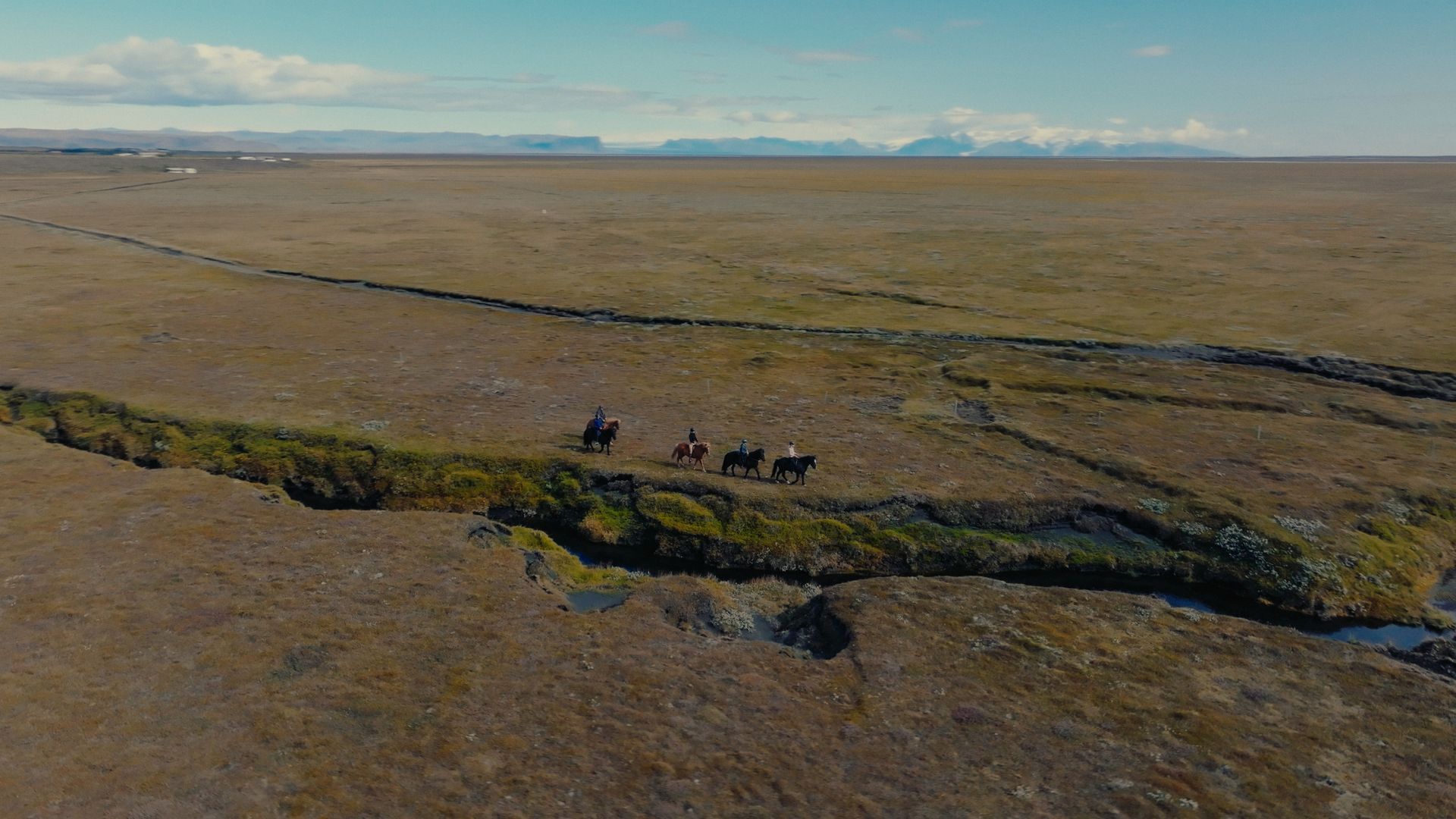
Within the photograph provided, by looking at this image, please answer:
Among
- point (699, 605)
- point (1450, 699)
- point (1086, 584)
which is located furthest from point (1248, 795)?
point (699, 605)

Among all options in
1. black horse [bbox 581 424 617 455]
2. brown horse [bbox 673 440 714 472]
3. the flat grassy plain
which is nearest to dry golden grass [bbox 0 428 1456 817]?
the flat grassy plain

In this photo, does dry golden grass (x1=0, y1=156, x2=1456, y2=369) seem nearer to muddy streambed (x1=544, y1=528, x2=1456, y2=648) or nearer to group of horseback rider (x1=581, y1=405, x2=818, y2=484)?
group of horseback rider (x1=581, y1=405, x2=818, y2=484)

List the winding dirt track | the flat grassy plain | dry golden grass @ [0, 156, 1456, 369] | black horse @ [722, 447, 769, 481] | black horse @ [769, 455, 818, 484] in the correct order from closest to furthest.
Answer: the flat grassy plain
black horse @ [769, 455, 818, 484]
black horse @ [722, 447, 769, 481]
the winding dirt track
dry golden grass @ [0, 156, 1456, 369]

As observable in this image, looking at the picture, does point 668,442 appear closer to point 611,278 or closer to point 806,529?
point 806,529

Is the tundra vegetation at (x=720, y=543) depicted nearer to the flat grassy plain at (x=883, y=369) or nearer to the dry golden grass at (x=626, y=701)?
the dry golden grass at (x=626, y=701)

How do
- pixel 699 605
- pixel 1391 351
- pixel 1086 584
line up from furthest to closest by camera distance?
pixel 1391 351 < pixel 1086 584 < pixel 699 605

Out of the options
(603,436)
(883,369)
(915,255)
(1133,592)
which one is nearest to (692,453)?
(603,436)
